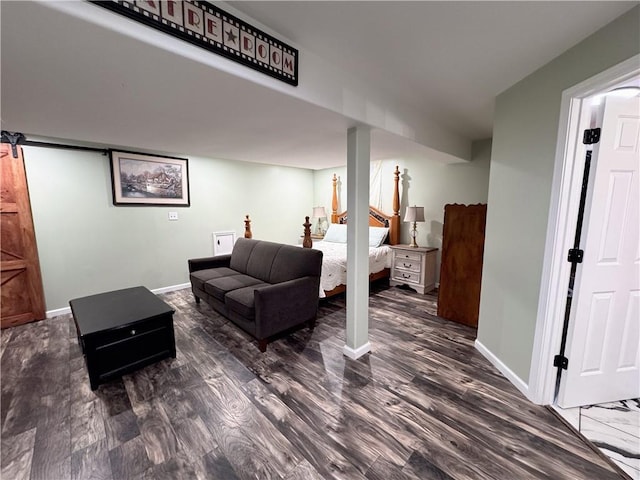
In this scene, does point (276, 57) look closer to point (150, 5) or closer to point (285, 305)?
point (150, 5)

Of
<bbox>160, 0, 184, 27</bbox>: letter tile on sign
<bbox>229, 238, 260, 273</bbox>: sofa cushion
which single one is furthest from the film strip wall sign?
<bbox>229, 238, 260, 273</bbox>: sofa cushion

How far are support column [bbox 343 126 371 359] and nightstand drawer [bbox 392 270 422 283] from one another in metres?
2.04

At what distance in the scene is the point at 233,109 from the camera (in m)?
1.88

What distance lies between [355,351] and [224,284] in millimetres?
1692

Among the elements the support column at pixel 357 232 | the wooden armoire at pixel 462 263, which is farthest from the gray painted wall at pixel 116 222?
the wooden armoire at pixel 462 263

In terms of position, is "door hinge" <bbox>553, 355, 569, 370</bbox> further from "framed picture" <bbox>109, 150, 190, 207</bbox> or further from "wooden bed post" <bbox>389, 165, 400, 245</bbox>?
"framed picture" <bbox>109, 150, 190, 207</bbox>

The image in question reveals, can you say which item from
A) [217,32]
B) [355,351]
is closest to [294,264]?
[355,351]

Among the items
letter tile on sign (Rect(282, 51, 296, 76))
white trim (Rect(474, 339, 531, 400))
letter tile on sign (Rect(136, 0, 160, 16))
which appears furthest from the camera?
A: white trim (Rect(474, 339, 531, 400))

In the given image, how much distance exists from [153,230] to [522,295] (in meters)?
4.57

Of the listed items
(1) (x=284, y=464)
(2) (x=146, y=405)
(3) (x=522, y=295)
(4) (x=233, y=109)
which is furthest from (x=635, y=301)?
(2) (x=146, y=405)

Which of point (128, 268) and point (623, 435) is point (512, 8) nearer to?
point (623, 435)

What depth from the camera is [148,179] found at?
12.9 feet

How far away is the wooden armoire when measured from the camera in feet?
9.56

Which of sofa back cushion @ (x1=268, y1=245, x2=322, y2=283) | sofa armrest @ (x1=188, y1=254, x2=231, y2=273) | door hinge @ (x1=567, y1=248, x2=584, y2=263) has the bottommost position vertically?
sofa armrest @ (x1=188, y1=254, x2=231, y2=273)
